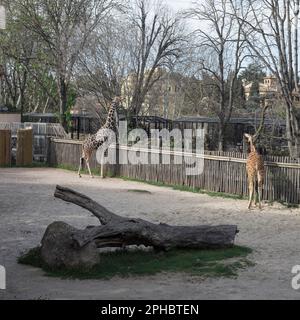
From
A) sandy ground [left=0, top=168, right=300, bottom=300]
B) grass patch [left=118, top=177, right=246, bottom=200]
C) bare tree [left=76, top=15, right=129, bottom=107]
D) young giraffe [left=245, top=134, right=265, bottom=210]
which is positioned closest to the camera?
sandy ground [left=0, top=168, right=300, bottom=300]

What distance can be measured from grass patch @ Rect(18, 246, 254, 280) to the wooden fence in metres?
6.23

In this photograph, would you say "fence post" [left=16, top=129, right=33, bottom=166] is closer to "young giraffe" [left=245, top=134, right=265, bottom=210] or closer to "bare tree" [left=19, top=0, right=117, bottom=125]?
"bare tree" [left=19, top=0, right=117, bottom=125]

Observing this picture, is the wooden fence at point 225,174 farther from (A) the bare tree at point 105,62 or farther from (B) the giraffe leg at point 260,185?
(A) the bare tree at point 105,62

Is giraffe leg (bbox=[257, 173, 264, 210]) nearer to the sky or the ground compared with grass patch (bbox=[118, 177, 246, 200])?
nearer to the sky

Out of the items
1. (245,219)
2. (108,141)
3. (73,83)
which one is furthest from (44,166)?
(245,219)

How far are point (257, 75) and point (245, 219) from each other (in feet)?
79.0

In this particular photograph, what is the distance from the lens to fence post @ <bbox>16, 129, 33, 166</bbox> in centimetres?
2500

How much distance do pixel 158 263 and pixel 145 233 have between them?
55cm

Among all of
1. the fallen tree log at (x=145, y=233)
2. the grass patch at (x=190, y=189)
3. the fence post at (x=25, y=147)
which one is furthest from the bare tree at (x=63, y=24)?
the fallen tree log at (x=145, y=233)

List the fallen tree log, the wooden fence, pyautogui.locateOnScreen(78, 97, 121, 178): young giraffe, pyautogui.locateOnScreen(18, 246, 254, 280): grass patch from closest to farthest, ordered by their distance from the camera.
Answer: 1. pyautogui.locateOnScreen(18, 246, 254, 280): grass patch
2. the fallen tree log
3. the wooden fence
4. pyautogui.locateOnScreen(78, 97, 121, 178): young giraffe

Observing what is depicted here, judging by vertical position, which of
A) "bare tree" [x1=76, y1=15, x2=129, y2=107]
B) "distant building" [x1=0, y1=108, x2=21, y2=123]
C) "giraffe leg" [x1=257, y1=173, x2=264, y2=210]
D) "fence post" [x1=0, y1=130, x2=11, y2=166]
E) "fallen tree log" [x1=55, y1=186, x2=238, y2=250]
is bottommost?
"fallen tree log" [x1=55, y1=186, x2=238, y2=250]

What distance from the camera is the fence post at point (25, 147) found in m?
25.0

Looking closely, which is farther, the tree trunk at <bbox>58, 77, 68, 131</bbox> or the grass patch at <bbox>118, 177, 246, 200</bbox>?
the tree trunk at <bbox>58, 77, 68, 131</bbox>

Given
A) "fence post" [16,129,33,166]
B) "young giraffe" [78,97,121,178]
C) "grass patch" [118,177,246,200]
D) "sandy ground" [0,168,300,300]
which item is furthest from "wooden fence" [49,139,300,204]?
"fence post" [16,129,33,166]
